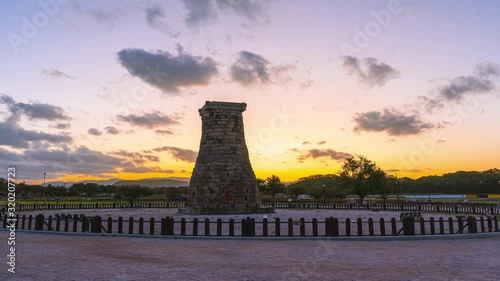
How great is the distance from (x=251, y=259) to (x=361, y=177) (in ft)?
202

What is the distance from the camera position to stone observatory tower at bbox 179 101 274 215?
3497cm

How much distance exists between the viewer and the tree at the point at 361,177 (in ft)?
221

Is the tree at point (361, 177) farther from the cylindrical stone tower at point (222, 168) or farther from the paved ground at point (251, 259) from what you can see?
the paved ground at point (251, 259)

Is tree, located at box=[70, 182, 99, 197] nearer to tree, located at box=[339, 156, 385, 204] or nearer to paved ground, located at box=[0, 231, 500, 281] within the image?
tree, located at box=[339, 156, 385, 204]

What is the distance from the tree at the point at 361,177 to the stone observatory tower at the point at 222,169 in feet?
119

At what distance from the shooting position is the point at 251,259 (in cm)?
1119

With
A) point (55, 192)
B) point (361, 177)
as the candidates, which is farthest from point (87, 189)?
point (361, 177)

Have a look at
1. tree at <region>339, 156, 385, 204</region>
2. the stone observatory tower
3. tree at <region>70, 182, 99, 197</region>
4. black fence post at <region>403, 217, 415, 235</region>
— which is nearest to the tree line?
tree at <region>339, 156, 385, 204</region>

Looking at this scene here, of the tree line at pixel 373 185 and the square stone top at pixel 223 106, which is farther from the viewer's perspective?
the tree line at pixel 373 185

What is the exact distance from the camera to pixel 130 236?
55.4 feet

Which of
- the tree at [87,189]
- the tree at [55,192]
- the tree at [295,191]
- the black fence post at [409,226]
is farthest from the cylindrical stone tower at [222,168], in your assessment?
the tree at [87,189]

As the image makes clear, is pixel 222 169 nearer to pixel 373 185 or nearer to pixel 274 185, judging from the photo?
pixel 373 185

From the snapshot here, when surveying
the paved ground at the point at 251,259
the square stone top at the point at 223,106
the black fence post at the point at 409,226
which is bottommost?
the paved ground at the point at 251,259

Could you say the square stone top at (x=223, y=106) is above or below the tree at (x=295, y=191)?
above
